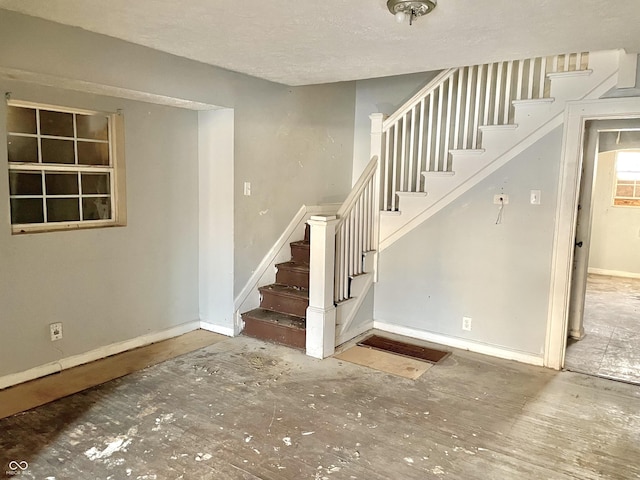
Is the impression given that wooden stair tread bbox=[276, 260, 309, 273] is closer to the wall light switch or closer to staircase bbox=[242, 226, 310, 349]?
staircase bbox=[242, 226, 310, 349]

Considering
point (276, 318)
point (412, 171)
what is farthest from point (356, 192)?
point (276, 318)

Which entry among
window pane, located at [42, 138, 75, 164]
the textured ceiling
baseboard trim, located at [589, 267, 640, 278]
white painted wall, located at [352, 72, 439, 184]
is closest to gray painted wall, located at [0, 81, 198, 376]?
window pane, located at [42, 138, 75, 164]

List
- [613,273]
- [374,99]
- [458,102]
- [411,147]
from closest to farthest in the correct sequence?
[458,102] < [411,147] < [374,99] < [613,273]

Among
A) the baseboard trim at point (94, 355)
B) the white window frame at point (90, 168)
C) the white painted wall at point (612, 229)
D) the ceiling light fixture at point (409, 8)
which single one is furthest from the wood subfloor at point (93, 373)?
the white painted wall at point (612, 229)

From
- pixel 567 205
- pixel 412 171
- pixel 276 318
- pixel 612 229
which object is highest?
pixel 412 171

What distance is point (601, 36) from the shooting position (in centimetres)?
263

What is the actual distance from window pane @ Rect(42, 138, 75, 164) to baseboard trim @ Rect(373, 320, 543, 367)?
304 cm

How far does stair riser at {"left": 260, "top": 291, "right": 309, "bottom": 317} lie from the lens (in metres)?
4.10

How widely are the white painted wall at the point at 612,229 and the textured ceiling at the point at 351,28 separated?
17.4 feet

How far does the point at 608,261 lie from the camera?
765 cm

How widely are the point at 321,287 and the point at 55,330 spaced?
199 centimetres

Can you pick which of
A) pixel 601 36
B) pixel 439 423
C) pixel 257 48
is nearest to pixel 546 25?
pixel 601 36

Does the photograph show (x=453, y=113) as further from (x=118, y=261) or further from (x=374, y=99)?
(x=118, y=261)

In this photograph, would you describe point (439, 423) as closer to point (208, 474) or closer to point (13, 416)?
point (208, 474)
